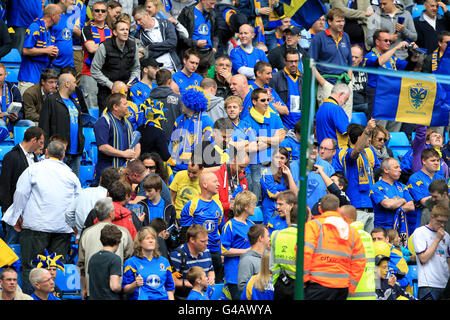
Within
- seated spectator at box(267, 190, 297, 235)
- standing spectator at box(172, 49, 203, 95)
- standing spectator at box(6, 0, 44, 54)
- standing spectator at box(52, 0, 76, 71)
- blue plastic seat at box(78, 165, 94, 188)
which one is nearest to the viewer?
seated spectator at box(267, 190, 297, 235)

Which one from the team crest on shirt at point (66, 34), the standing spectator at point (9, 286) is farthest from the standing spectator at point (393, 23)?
the standing spectator at point (9, 286)

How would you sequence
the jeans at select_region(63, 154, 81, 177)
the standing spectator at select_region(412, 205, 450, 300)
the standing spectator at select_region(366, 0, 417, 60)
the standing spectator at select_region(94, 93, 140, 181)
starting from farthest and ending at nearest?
1. the standing spectator at select_region(366, 0, 417, 60)
2. the jeans at select_region(63, 154, 81, 177)
3. the standing spectator at select_region(94, 93, 140, 181)
4. the standing spectator at select_region(412, 205, 450, 300)

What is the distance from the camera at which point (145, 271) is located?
9016 mm

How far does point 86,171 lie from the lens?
42.7 feet

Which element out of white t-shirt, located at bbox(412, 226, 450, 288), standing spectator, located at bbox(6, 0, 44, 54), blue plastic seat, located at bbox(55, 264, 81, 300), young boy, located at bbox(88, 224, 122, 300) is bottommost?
white t-shirt, located at bbox(412, 226, 450, 288)

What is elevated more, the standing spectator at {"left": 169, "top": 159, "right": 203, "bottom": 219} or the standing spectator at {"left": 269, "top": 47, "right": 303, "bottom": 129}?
the standing spectator at {"left": 269, "top": 47, "right": 303, "bottom": 129}

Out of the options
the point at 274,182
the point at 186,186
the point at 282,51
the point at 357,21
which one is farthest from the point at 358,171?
the point at 357,21

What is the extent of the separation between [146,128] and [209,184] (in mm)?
1929

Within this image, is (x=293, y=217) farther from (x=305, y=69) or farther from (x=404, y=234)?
(x=404, y=234)

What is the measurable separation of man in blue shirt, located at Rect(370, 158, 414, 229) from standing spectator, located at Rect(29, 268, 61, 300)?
15.9 ft

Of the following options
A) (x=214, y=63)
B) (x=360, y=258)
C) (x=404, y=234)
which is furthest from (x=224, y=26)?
(x=360, y=258)

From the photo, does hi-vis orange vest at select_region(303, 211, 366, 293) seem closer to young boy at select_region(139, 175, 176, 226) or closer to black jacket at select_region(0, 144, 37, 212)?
young boy at select_region(139, 175, 176, 226)

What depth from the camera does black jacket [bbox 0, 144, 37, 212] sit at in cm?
1089

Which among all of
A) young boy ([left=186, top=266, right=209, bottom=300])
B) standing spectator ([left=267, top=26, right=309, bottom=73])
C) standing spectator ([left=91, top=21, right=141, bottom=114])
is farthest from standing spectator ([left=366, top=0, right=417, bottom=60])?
young boy ([left=186, top=266, right=209, bottom=300])
